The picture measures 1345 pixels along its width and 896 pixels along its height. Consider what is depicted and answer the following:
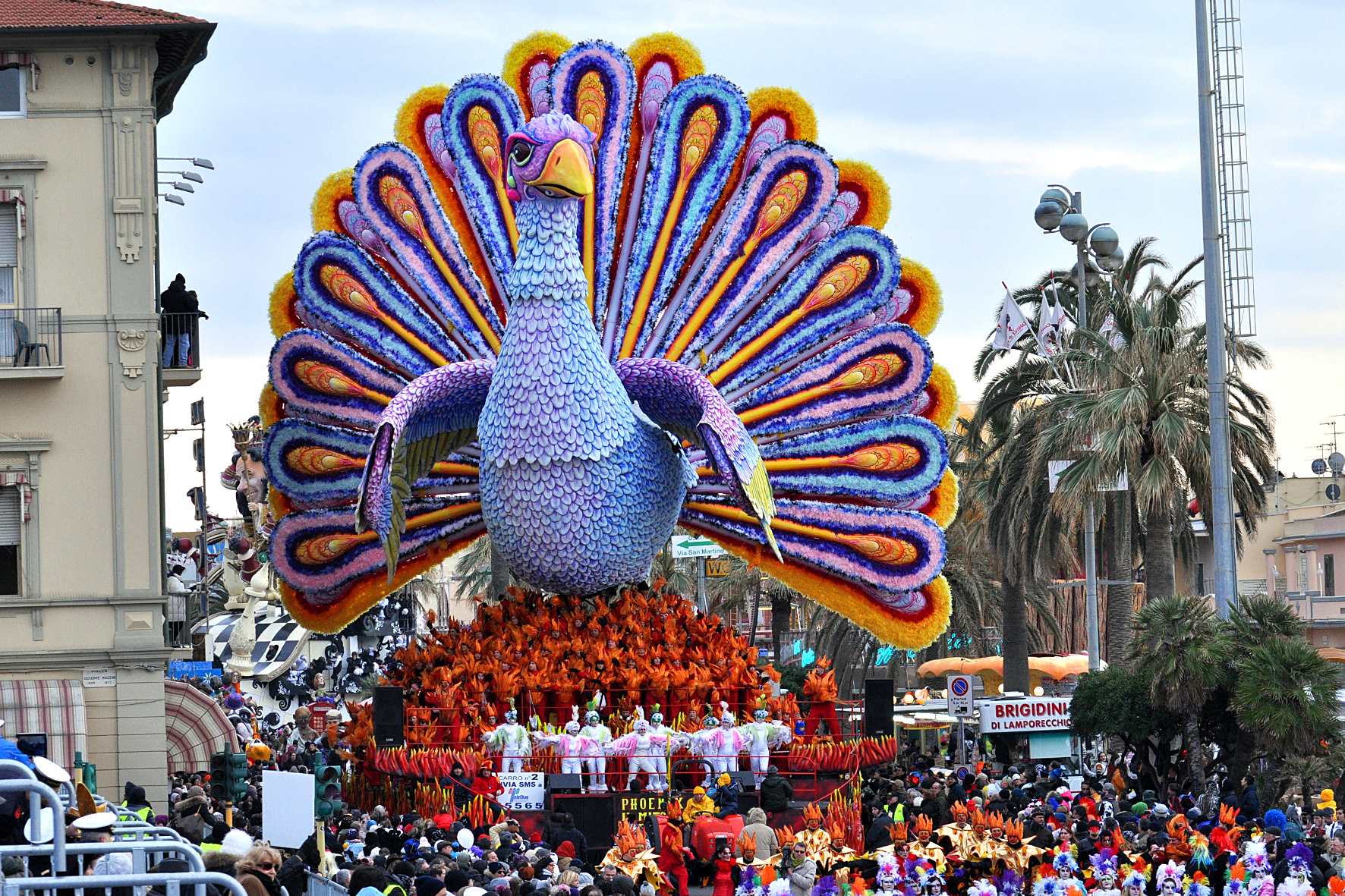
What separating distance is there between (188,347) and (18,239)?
427cm

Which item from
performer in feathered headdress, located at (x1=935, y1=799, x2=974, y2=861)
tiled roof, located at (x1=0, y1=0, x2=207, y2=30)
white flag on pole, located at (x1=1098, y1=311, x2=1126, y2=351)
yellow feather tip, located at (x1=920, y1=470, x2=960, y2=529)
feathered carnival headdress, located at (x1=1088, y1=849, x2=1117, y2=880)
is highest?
tiled roof, located at (x1=0, y1=0, x2=207, y2=30)

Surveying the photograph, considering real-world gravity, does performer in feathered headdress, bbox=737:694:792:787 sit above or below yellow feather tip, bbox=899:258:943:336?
below

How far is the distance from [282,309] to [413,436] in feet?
12.9

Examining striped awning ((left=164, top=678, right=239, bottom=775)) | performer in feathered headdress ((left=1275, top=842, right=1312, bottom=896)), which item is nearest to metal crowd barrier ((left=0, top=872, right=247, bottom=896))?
performer in feathered headdress ((left=1275, top=842, right=1312, bottom=896))

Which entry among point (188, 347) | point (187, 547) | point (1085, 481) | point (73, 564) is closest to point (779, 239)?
point (1085, 481)

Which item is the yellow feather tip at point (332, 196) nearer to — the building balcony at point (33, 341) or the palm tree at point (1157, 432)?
the building balcony at point (33, 341)

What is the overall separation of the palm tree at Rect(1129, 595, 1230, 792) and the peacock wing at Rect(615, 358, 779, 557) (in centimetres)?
489

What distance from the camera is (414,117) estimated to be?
95.8ft

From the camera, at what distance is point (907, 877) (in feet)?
50.4

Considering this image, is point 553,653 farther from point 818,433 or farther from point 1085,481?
point 1085,481

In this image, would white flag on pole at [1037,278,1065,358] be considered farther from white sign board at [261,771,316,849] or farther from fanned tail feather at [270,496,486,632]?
white sign board at [261,771,316,849]

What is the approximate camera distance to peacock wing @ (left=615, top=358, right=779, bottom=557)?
79.7 feet

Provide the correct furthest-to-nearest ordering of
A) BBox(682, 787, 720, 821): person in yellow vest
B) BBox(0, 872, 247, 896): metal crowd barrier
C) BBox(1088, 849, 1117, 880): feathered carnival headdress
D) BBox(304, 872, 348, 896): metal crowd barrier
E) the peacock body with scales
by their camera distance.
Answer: the peacock body with scales
BBox(682, 787, 720, 821): person in yellow vest
BBox(1088, 849, 1117, 880): feathered carnival headdress
BBox(304, 872, 348, 896): metal crowd barrier
BBox(0, 872, 247, 896): metal crowd barrier

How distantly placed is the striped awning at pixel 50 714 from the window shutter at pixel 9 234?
4.91 meters
